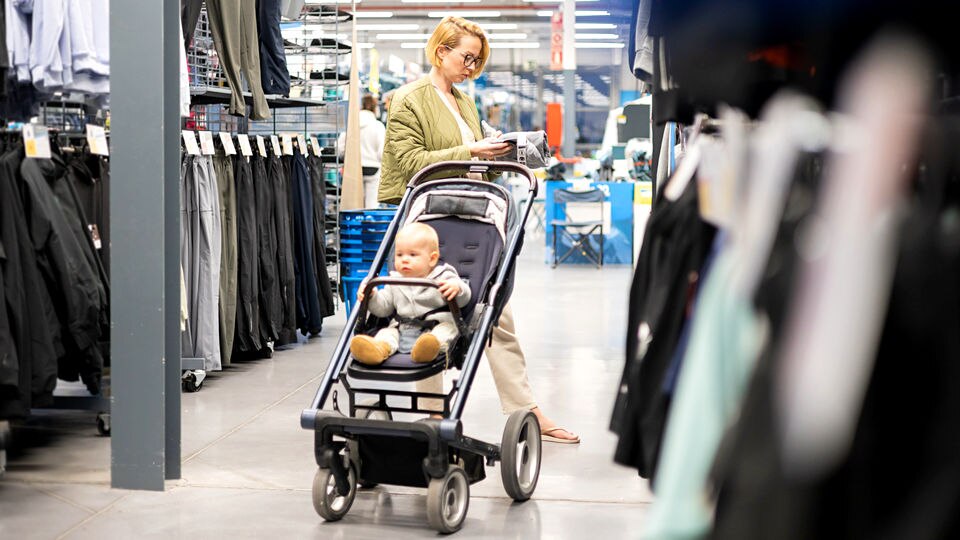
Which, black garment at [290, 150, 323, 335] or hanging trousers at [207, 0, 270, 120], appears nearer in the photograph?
hanging trousers at [207, 0, 270, 120]

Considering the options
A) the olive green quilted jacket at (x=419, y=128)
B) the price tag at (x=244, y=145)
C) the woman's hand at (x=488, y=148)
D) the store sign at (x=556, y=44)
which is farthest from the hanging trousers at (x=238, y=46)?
the store sign at (x=556, y=44)

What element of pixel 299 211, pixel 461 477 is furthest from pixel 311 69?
pixel 461 477

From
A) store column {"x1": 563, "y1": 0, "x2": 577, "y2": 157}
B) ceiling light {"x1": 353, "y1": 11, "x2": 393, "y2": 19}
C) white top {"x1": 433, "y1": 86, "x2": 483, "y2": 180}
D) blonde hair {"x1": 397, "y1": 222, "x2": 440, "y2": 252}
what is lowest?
blonde hair {"x1": 397, "y1": 222, "x2": 440, "y2": 252}

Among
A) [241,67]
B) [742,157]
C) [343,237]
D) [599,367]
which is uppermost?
[241,67]

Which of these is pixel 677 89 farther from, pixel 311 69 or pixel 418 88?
pixel 311 69

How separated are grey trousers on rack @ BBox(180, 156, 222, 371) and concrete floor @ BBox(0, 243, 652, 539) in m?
0.23

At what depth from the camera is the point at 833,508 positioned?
3.97ft

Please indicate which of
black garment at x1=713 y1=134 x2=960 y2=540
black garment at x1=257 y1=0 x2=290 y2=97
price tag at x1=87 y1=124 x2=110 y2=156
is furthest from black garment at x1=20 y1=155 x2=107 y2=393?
black garment at x1=713 y1=134 x2=960 y2=540

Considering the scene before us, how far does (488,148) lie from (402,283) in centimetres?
93

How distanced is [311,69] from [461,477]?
5.63m

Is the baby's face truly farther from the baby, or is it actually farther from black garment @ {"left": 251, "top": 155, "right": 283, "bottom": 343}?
black garment @ {"left": 251, "top": 155, "right": 283, "bottom": 343}

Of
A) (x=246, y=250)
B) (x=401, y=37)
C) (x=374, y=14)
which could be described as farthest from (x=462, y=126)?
(x=401, y=37)

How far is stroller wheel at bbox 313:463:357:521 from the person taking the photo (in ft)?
11.4

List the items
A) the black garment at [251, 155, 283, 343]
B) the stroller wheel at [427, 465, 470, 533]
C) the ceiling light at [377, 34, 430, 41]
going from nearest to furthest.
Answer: the stroller wheel at [427, 465, 470, 533] → the black garment at [251, 155, 283, 343] → the ceiling light at [377, 34, 430, 41]
